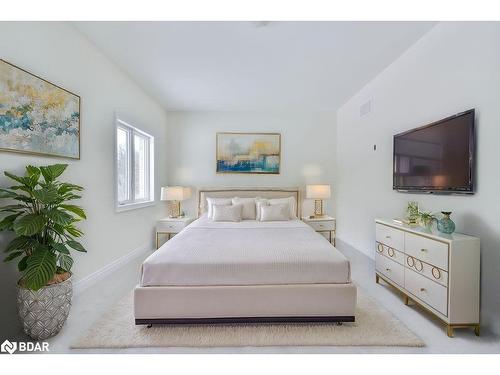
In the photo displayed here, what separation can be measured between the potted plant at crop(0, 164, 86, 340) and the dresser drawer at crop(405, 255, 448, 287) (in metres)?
2.82

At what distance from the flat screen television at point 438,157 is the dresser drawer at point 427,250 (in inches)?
20.6

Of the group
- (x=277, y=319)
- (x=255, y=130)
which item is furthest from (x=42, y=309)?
(x=255, y=130)

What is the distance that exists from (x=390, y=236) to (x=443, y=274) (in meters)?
0.67

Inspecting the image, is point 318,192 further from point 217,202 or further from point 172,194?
point 172,194

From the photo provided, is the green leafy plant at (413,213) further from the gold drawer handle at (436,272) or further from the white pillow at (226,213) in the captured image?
the white pillow at (226,213)

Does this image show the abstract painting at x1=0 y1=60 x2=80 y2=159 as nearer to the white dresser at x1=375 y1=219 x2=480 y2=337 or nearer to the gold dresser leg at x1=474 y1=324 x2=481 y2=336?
the white dresser at x1=375 y1=219 x2=480 y2=337

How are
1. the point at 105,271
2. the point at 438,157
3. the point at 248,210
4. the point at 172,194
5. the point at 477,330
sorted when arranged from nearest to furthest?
the point at 477,330 < the point at 438,157 < the point at 105,271 < the point at 248,210 < the point at 172,194

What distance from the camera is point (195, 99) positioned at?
414cm

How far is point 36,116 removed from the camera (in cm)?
197

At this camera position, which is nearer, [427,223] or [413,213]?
[427,223]

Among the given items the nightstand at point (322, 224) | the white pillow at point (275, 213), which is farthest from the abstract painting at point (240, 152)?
the nightstand at point (322, 224)

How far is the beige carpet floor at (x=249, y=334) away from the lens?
173cm
